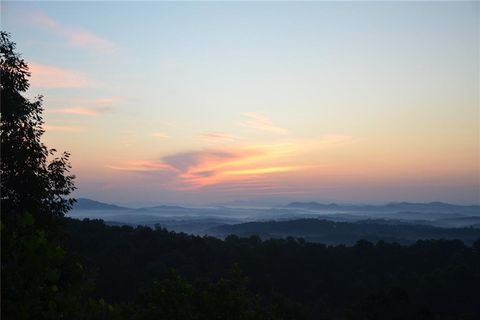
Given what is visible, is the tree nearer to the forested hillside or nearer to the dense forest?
the dense forest

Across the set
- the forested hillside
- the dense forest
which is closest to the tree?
the dense forest

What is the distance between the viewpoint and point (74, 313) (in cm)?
798

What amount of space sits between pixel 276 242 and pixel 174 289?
49.4 meters

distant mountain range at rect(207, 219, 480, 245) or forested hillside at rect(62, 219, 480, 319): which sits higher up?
forested hillside at rect(62, 219, 480, 319)

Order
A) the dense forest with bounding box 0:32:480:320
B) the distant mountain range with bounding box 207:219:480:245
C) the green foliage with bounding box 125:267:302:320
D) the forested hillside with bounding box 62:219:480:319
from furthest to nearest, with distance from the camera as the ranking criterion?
the distant mountain range with bounding box 207:219:480:245, the forested hillside with bounding box 62:219:480:319, the green foliage with bounding box 125:267:302:320, the dense forest with bounding box 0:32:480:320

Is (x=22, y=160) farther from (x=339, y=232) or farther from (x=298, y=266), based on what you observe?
(x=339, y=232)

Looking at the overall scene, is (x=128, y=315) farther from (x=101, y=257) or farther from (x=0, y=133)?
(x=101, y=257)

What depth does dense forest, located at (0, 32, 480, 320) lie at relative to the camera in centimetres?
746

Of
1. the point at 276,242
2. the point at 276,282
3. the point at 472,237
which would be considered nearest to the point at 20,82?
the point at 276,282

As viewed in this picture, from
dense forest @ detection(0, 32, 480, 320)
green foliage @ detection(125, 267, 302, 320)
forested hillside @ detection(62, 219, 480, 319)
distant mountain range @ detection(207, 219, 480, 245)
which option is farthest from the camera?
distant mountain range @ detection(207, 219, 480, 245)

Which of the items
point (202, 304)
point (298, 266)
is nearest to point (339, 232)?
point (298, 266)

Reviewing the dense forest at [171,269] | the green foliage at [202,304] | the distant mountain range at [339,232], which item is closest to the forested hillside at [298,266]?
the dense forest at [171,269]

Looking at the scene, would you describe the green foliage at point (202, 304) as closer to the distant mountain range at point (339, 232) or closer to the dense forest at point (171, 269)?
the dense forest at point (171, 269)

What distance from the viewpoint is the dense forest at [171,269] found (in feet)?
24.5
